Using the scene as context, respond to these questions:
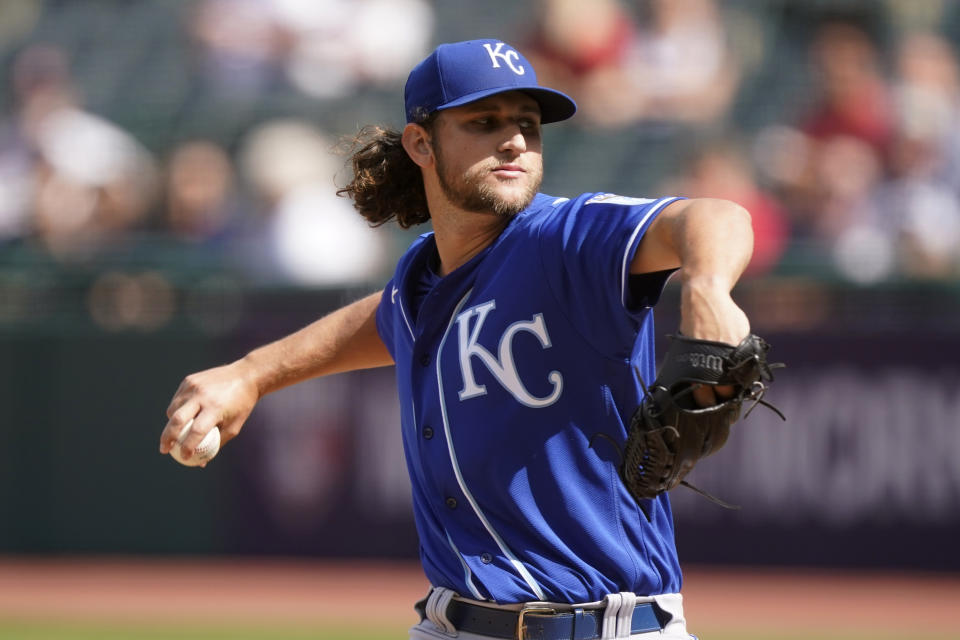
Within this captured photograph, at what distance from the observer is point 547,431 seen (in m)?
2.96

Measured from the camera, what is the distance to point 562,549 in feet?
9.66

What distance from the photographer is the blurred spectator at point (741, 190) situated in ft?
29.1

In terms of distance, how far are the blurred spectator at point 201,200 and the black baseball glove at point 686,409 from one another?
7.91 meters

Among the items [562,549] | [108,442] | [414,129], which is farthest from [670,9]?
[562,549]

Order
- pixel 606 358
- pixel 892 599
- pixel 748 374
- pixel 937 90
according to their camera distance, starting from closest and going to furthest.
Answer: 1. pixel 748 374
2. pixel 606 358
3. pixel 892 599
4. pixel 937 90

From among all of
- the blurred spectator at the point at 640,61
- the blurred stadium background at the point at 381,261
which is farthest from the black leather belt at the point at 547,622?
the blurred spectator at the point at 640,61

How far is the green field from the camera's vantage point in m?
7.33

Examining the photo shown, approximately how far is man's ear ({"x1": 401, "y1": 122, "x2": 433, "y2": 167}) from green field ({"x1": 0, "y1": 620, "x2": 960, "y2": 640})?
4.58 metres

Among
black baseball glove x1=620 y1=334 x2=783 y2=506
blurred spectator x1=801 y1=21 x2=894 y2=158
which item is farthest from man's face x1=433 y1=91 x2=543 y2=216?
blurred spectator x1=801 y1=21 x2=894 y2=158

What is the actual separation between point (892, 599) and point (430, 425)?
Result: 593 cm

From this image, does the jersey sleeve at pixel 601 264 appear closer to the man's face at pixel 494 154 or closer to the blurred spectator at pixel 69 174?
the man's face at pixel 494 154

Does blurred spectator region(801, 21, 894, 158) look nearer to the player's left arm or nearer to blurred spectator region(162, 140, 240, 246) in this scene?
blurred spectator region(162, 140, 240, 246)

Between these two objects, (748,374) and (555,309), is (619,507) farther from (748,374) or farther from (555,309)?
(748,374)

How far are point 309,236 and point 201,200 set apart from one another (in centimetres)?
103
